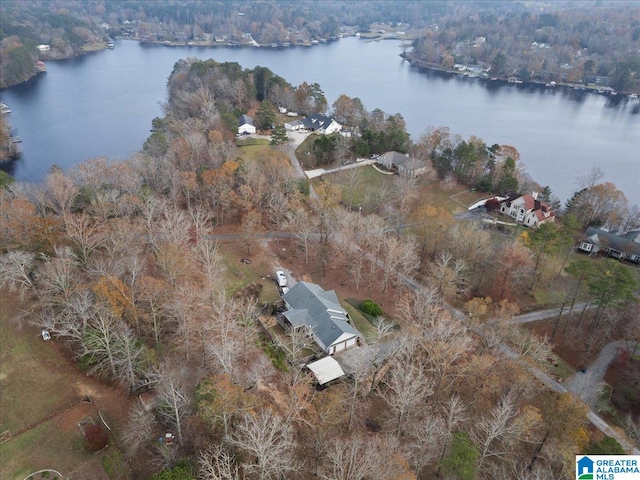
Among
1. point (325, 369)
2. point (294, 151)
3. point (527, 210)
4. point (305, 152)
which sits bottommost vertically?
point (325, 369)

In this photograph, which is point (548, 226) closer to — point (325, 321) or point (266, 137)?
point (325, 321)

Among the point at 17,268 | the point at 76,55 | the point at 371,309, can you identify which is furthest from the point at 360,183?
the point at 76,55

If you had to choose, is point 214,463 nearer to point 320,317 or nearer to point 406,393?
point 406,393

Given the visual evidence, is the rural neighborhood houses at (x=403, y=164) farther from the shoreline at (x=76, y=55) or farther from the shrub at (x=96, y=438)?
the shoreline at (x=76, y=55)

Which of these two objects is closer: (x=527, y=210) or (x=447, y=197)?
(x=527, y=210)

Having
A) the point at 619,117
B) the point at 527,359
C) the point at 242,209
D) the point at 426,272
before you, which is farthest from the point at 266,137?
the point at 619,117

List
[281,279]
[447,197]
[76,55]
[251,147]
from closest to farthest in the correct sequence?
[281,279] → [447,197] → [251,147] → [76,55]
